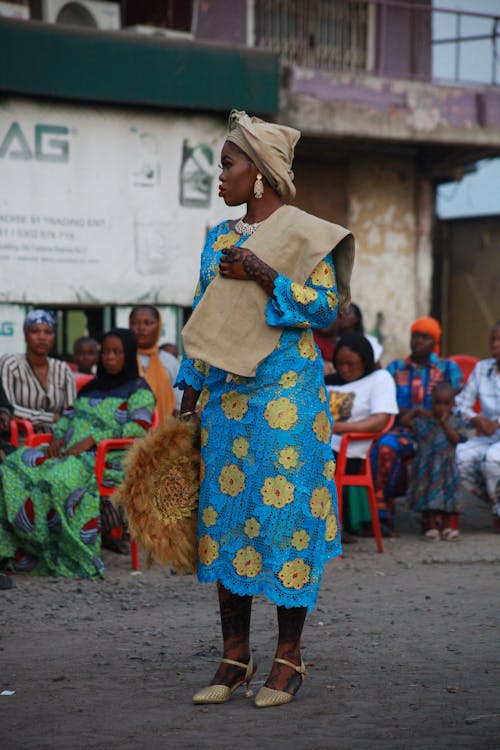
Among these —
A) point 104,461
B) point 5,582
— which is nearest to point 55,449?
point 104,461

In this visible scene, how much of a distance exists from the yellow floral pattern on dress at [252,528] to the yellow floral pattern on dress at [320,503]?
0.66ft

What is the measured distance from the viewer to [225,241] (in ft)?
14.7

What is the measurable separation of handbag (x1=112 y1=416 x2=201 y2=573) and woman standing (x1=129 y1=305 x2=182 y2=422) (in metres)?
4.28

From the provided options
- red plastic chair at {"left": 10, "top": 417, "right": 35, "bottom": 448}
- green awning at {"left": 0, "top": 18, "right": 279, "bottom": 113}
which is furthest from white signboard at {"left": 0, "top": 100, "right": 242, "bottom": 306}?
red plastic chair at {"left": 10, "top": 417, "right": 35, "bottom": 448}

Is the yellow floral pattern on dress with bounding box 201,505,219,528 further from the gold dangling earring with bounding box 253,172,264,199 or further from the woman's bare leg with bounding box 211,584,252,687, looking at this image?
the gold dangling earring with bounding box 253,172,264,199

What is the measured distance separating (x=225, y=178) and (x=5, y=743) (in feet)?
6.49

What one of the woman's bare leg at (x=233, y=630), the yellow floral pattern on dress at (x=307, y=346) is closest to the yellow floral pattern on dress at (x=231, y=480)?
the woman's bare leg at (x=233, y=630)

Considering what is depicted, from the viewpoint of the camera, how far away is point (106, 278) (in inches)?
487

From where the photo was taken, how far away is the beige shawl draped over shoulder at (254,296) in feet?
14.1

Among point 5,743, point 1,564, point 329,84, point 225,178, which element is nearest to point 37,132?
point 329,84

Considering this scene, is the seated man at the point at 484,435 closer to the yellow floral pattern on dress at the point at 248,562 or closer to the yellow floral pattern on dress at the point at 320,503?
the yellow floral pattern on dress at the point at 320,503

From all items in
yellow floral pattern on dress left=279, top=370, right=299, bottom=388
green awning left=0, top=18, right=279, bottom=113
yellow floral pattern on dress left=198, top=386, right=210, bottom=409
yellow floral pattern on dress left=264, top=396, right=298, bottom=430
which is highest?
green awning left=0, top=18, right=279, bottom=113

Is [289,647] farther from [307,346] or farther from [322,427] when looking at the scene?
[307,346]

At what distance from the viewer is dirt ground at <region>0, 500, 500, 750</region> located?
3959 millimetres
